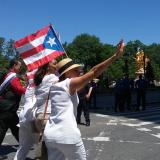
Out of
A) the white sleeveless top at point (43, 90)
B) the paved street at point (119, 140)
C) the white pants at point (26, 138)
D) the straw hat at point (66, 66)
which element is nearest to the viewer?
the straw hat at point (66, 66)

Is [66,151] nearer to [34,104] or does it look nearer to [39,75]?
[39,75]

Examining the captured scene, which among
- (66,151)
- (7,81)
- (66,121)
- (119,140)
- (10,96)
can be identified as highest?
(7,81)

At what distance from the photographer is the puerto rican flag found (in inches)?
281

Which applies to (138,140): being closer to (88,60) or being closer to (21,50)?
(21,50)

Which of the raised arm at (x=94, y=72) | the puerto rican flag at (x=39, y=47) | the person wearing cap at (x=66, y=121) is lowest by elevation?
the person wearing cap at (x=66, y=121)

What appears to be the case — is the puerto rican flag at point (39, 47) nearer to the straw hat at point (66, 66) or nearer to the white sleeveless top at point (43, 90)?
the white sleeveless top at point (43, 90)

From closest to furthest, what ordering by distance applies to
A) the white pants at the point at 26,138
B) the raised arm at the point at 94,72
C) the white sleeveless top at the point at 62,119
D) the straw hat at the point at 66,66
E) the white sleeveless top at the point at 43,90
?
the raised arm at the point at 94,72 < the white sleeveless top at the point at 62,119 < the straw hat at the point at 66,66 < the white sleeveless top at the point at 43,90 < the white pants at the point at 26,138

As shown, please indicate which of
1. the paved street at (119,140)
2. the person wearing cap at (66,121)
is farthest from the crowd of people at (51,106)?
the paved street at (119,140)

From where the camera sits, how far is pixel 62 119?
498 centimetres

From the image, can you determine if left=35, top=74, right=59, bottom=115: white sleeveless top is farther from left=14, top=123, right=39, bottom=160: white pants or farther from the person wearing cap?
the person wearing cap

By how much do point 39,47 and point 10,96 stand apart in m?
1.56

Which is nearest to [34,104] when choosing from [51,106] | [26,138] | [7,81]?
[26,138]

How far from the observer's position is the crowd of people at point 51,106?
4.95 metres

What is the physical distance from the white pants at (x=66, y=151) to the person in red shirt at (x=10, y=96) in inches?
133
